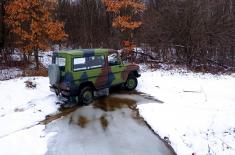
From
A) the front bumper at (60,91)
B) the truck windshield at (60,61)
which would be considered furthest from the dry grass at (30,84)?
the truck windshield at (60,61)

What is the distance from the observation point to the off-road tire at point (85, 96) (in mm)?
12461

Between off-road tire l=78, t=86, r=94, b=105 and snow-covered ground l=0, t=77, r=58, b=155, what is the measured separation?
1.03m

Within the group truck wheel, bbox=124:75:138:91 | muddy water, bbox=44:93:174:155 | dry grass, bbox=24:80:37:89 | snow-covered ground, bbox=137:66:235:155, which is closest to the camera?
muddy water, bbox=44:93:174:155

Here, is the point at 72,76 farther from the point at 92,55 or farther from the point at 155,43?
the point at 155,43

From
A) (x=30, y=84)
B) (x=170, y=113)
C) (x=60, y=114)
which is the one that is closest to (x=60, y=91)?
(x=60, y=114)

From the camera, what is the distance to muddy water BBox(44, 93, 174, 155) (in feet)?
27.8

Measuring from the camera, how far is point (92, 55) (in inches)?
496

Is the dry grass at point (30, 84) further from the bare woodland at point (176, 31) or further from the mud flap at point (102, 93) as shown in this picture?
the bare woodland at point (176, 31)

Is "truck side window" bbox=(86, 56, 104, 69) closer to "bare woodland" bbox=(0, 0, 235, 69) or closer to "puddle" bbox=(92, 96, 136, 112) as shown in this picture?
"puddle" bbox=(92, 96, 136, 112)

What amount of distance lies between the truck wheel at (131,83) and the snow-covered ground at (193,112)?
351mm

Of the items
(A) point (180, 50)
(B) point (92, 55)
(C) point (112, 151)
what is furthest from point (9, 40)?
(C) point (112, 151)

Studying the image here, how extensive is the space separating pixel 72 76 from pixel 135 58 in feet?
39.6

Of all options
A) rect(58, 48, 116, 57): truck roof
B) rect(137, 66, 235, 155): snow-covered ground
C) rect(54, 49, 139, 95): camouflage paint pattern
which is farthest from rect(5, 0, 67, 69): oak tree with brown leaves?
rect(58, 48, 116, 57): truck roof

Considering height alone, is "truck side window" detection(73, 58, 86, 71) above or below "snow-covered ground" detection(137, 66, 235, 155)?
above
